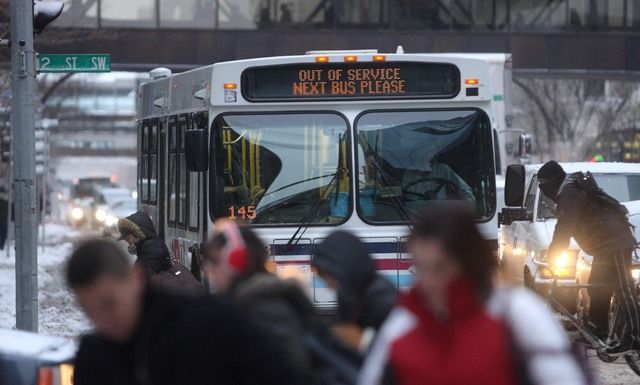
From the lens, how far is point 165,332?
160 inches

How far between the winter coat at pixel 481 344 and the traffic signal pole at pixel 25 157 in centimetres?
943

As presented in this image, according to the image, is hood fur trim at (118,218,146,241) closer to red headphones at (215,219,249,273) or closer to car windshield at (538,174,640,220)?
red headphones at (215,219,249,273)

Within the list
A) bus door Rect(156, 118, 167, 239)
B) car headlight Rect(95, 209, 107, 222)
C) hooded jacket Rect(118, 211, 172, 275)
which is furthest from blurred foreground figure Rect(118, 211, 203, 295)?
car headlight Rect(95, 209, 107, 222)

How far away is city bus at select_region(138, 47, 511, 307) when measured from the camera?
40.0ft

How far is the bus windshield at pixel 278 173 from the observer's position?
12203 mm

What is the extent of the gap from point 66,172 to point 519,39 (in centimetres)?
9935

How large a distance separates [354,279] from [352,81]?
7.47 m

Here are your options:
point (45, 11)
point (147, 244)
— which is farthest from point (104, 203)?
point (147, 244)

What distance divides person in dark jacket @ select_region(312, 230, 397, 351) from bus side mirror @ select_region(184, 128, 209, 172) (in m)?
6.79

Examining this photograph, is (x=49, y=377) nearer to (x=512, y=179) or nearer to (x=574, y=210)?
(x=574, y=210)

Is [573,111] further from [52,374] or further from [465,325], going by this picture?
[465,325]

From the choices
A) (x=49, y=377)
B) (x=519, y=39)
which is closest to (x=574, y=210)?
(x=49, y=377)

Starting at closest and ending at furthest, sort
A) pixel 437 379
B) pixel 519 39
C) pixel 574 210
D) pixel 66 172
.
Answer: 1. pixel 437 379
2. pixel 574 210
3. pixel 519 39
4. pixel 66 172

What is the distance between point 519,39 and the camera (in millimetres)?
35938
